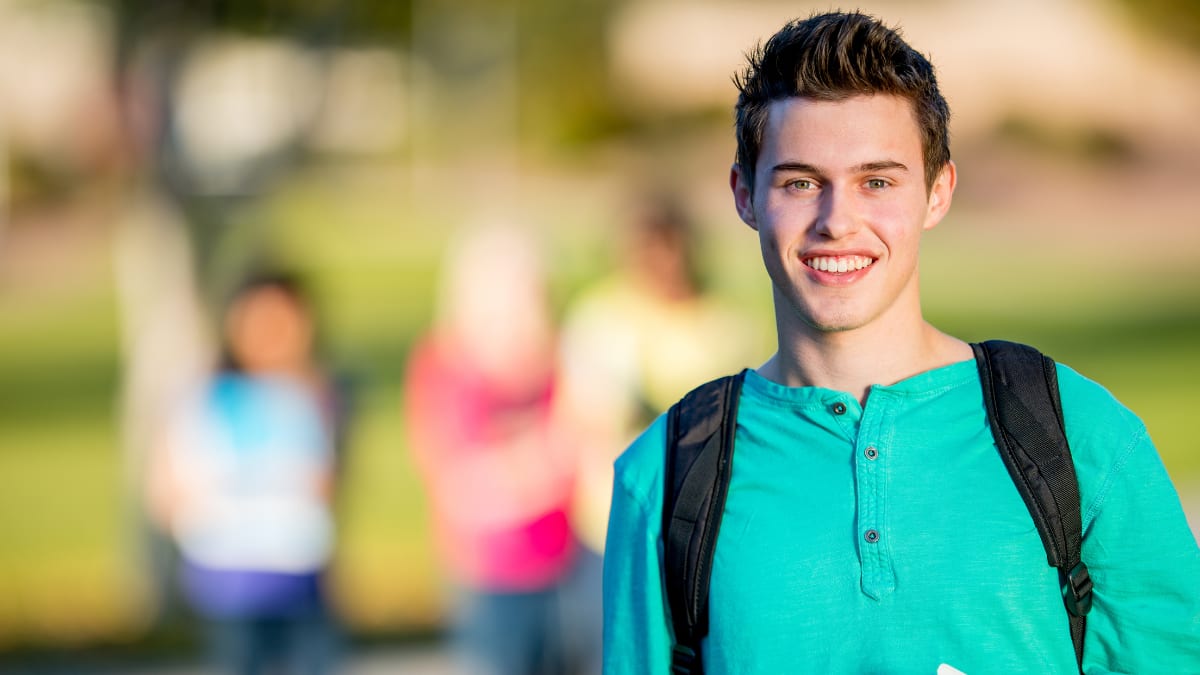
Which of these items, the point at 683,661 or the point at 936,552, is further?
the point at 683,661

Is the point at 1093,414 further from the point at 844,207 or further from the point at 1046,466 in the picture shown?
the point at 844,207

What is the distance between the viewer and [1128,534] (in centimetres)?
223

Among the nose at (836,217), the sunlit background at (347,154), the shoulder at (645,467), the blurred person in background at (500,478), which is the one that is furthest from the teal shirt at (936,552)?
the blurred person in background at (500,478)

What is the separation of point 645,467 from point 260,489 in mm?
3971

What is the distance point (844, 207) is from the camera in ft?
7.72

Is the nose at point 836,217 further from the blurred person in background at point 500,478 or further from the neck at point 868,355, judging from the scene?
the blurred person in background at point 500,478

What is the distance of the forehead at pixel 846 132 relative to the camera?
7.74 ft

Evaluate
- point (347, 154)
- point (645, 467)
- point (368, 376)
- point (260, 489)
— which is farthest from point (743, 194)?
point (347, 154)

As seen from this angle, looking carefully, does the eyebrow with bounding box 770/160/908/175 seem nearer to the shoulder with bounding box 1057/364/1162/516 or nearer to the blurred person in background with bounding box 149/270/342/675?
the shoulder with bounding box 1057/364/1162/516

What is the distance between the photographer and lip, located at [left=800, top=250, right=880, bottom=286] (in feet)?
7.75

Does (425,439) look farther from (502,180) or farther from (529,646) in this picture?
(502,180)

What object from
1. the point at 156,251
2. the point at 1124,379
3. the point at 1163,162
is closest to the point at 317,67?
the point at 156,251

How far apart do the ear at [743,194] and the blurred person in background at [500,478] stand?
3.99 m

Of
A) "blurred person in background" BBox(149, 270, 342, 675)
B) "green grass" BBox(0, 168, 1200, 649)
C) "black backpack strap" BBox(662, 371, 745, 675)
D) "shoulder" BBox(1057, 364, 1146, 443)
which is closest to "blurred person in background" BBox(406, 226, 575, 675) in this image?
"green grass" BBox(0, 168, 1200, 649)
